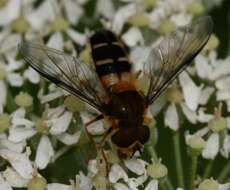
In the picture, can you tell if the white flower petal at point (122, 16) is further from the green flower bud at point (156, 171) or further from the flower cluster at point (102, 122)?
the green flower bud at point (156, 171)

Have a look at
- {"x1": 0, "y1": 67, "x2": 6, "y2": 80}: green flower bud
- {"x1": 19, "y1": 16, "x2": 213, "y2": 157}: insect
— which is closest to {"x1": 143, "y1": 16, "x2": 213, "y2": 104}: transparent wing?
{"x1": 19, "y1": 16, "x2": 213, "y2": 157}: insect

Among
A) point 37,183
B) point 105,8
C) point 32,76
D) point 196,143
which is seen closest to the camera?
point 37,183

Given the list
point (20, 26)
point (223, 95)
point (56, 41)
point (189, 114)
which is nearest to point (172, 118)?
point (189, 114)

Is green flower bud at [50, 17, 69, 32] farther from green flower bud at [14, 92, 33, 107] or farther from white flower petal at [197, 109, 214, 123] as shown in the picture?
white flower petal at [197, 109, 214, 123]

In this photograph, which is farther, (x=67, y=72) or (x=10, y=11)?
(x=10, y=11)

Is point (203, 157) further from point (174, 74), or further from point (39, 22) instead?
point (39, 22)

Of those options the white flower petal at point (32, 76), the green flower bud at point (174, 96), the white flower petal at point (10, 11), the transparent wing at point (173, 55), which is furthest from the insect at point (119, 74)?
the white flower petal at point (10, 11)

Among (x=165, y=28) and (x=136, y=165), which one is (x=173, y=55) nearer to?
(x=136, y=165)
